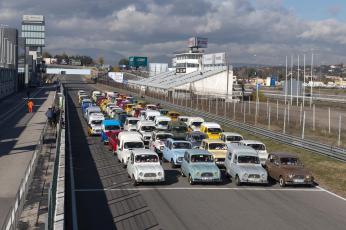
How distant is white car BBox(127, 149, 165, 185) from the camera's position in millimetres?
22570

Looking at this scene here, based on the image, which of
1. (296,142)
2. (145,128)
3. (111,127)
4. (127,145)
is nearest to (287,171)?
(127,145)

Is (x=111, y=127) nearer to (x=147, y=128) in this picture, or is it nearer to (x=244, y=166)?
(x=147, y=128)

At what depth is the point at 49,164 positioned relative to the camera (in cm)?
2327

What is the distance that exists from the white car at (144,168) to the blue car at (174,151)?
366 centimetres

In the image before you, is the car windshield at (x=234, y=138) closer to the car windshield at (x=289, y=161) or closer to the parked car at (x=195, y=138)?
the parked car at (x=195, y=138)

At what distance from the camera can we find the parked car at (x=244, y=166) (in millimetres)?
23516

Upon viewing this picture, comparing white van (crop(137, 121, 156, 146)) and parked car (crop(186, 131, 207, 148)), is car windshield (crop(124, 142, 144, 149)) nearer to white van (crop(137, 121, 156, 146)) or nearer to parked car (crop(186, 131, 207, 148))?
parked car (crop(186, 131, 207, 148))

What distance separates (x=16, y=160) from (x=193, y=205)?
1194 cm

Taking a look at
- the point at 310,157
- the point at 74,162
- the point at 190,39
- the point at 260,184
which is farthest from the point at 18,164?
the point at 190,39

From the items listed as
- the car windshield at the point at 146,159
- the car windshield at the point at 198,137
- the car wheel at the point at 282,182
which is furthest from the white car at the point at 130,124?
the car wheel at the point at 282,182

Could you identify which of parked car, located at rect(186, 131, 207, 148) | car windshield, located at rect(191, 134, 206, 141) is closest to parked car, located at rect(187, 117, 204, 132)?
parked car, located at rect(186, 131, 207, 148)

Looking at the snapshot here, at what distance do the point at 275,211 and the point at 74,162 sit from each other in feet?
42.9

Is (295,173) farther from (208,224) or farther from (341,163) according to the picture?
(208,224)

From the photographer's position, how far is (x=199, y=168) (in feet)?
77.4
